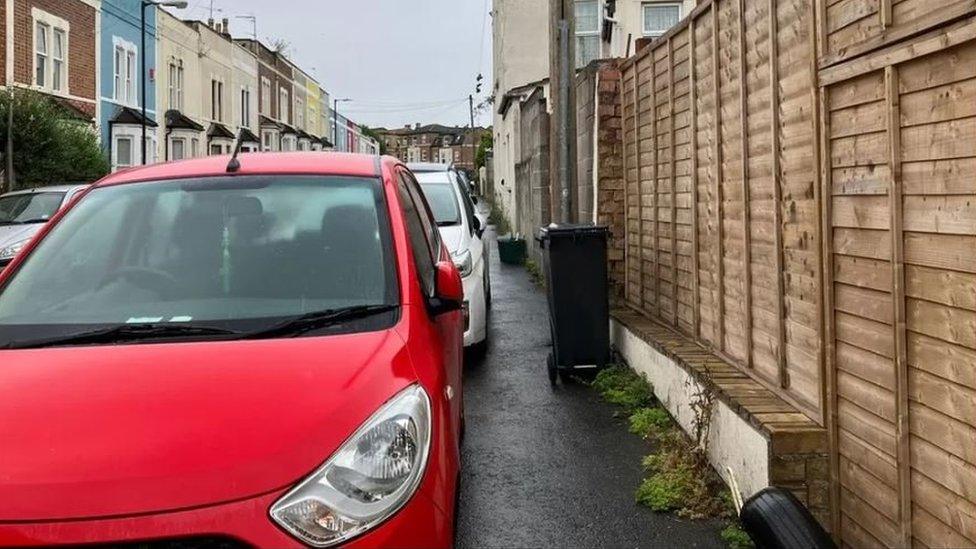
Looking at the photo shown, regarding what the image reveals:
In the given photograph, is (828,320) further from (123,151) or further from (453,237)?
(123,151)

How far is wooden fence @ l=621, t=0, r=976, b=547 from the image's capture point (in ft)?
9.11

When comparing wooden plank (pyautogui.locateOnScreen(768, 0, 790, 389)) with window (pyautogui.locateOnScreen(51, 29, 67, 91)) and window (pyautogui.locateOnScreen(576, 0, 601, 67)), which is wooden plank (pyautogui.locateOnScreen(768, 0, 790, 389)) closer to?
window (pyautogui.locateOnScreen(576, 0, 601, 67))

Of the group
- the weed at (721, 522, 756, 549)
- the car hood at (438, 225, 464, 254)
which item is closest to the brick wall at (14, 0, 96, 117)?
the car hood at (438, 225, 464, 254)

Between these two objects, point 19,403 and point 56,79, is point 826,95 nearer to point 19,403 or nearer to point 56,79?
point 19,403

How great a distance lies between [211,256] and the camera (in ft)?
11.2

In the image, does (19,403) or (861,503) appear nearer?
(19,403)

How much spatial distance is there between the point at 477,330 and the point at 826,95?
474 centimetres

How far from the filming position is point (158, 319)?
3.09 m

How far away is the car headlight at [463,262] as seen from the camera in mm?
7730

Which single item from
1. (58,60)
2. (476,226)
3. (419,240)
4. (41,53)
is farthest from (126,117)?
(419,240)

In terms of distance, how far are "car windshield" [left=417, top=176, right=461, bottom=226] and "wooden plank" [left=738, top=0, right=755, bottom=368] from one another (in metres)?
4.05

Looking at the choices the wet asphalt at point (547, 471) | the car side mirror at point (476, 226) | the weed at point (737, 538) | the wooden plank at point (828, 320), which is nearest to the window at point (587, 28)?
the car side mirror at point (476, 226)

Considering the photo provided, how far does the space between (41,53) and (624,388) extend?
21086 millimetres

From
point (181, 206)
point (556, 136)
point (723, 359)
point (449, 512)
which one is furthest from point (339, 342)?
point (556, 136)
